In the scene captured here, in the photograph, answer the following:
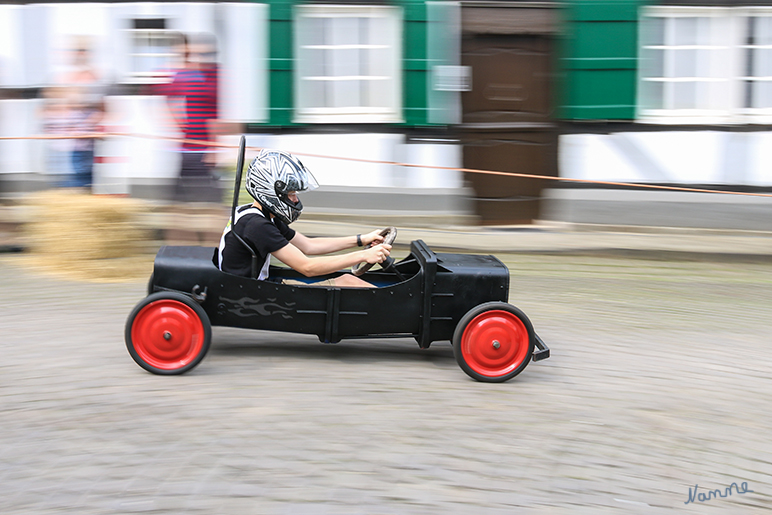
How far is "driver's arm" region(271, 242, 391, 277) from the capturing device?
431cm

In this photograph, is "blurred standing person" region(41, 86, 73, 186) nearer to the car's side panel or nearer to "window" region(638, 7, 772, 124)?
the car's side panel

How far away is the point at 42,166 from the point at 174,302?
6145 millimetres

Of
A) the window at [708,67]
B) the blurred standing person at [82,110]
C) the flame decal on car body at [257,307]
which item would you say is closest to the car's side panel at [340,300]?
the flame decal on car body at [257,307]

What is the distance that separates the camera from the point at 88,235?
6617 millimetres

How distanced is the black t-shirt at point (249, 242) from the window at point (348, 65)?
16.7 ft

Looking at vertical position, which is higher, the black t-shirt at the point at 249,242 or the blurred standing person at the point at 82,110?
the blurred standing person at the point at 82,110

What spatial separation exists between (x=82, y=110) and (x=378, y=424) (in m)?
5.29

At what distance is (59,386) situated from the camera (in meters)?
4.03

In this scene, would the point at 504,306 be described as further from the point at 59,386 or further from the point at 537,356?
the point at 59,386

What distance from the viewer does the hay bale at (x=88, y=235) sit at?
6.62 metres

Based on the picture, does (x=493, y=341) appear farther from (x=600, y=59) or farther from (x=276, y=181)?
(x=600, y=59)

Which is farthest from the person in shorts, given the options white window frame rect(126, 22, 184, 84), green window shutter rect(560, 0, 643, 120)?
green window shutter rect(560, 0, 643, 120)

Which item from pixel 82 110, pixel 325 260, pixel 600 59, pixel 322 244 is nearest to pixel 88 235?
pixel 82 110

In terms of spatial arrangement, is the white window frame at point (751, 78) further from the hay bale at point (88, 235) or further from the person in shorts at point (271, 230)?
the hay bale at point (88, 235)
